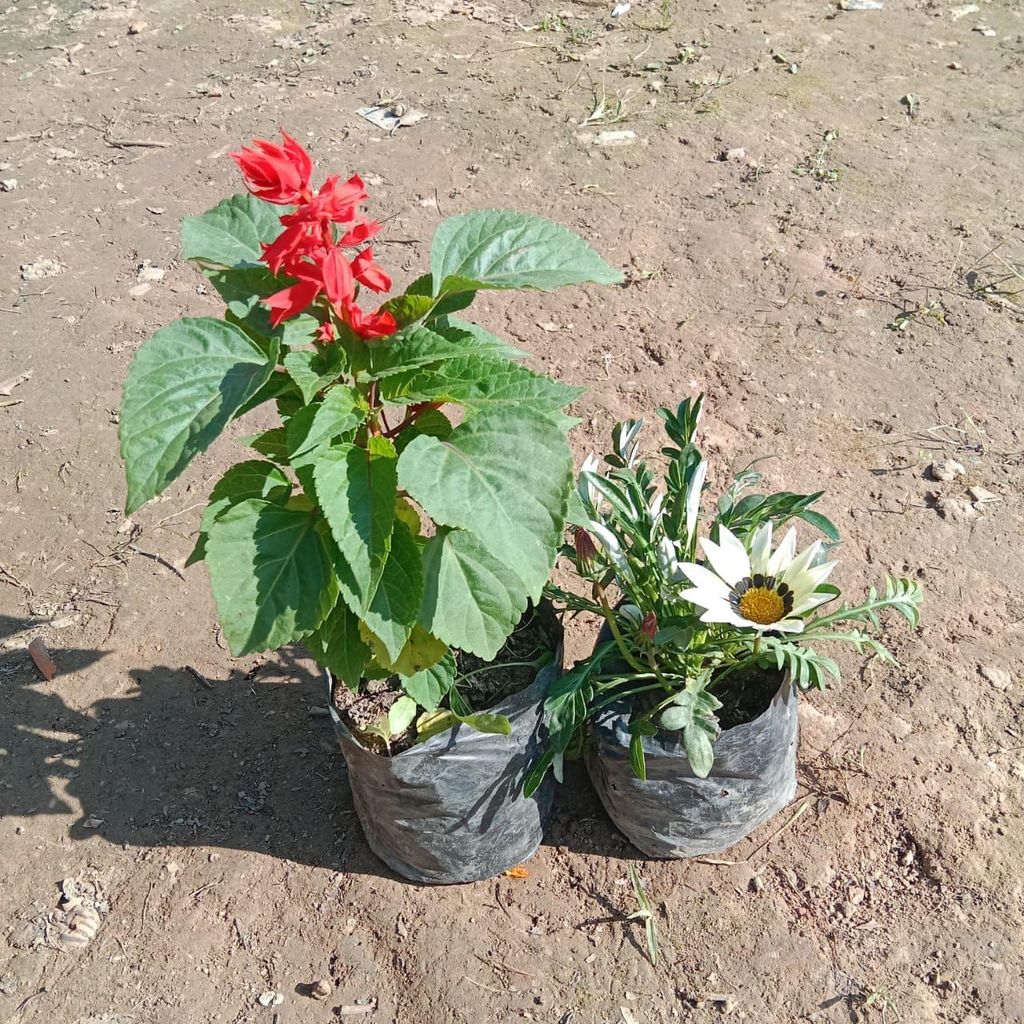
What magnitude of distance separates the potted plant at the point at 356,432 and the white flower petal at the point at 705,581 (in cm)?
41

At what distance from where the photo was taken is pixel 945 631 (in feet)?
10.0

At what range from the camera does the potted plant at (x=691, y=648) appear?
2131 millimetres

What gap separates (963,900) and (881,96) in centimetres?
443

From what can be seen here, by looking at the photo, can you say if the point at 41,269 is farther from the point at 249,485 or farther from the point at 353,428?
the point at 353,428

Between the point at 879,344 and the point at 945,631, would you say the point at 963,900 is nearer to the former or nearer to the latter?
the point at 945,631

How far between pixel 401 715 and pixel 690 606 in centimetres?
70

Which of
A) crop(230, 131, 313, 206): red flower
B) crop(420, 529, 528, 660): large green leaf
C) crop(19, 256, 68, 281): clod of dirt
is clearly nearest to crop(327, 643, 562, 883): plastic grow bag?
crop(420, 529, 528, 660): large green leaf

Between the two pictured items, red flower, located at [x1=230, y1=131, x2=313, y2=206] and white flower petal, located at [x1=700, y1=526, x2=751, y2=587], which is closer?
red flower, located at [x1=230, y1=131, x2=313, y2=206]

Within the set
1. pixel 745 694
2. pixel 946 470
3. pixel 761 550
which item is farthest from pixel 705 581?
pixel 946 470

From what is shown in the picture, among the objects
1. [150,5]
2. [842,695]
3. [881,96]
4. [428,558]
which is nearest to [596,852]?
[842,695]

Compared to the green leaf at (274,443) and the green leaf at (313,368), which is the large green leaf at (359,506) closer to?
the green leaf at (313,368)

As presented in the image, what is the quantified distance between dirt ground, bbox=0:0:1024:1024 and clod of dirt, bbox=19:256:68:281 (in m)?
0.07

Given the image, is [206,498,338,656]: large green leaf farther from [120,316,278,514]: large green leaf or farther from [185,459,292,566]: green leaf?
[120,316,278,514]: large green leaf

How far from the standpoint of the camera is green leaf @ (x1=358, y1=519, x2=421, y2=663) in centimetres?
179
